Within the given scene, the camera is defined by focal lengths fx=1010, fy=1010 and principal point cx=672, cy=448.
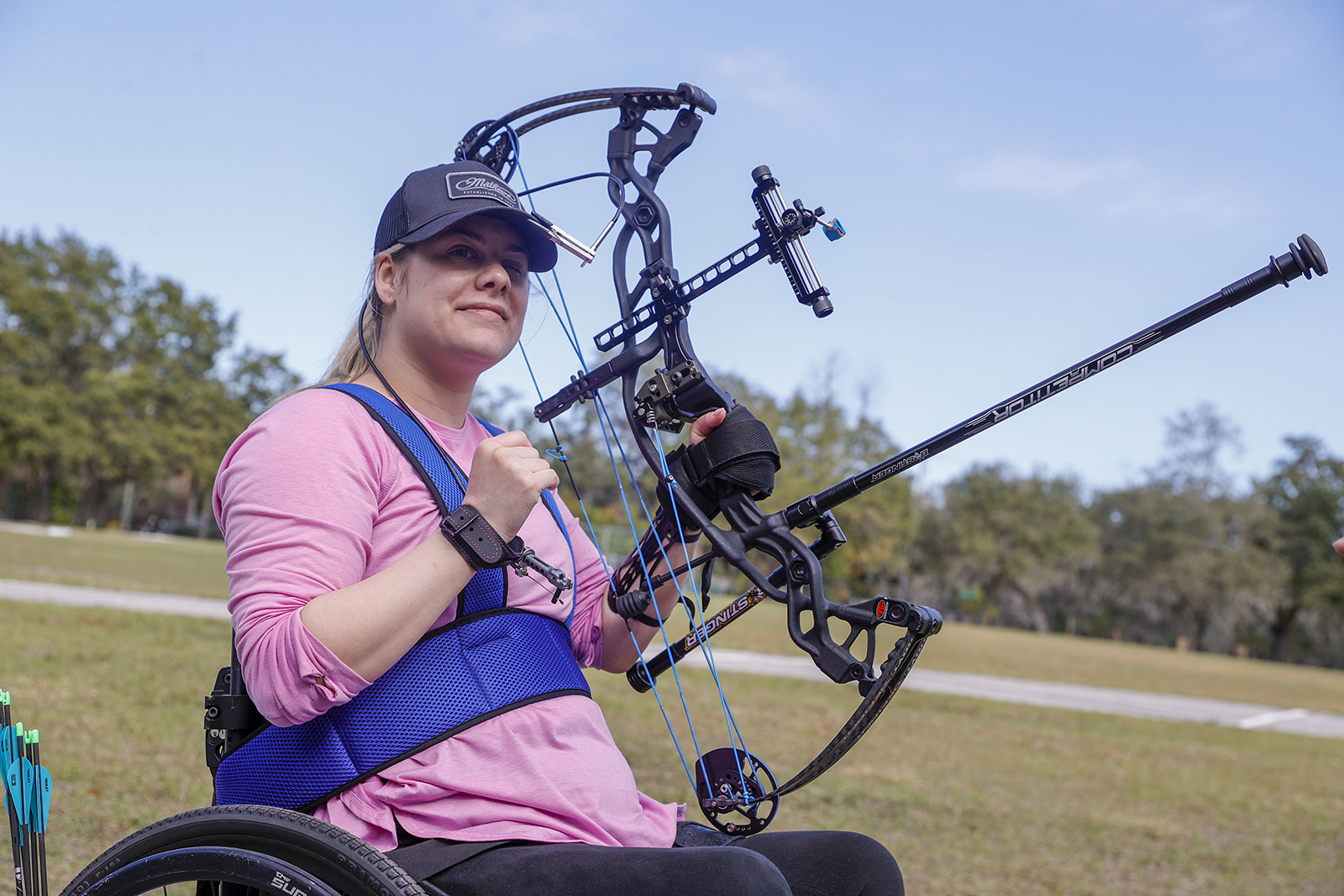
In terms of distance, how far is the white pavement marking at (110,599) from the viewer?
12.4 meters

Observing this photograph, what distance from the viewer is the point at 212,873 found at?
152 centimetres

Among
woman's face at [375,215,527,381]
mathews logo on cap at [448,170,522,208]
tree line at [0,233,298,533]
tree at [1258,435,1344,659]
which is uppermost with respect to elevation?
tree line at [0,233,298,533]

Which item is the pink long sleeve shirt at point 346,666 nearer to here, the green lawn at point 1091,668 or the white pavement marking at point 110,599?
the white pavement marking at point 110,599

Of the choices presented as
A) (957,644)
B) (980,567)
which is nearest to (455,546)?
(957,644)

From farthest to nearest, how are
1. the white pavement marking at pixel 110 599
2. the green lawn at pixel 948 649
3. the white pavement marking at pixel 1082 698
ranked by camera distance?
the green lawn at pixel 948 649
the white pavement marking at pixel 1082 698
the white pavement marking at pixel 110 599

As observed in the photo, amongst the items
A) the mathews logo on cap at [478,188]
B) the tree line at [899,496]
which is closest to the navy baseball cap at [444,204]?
the mathews logo on cap at [478,188]

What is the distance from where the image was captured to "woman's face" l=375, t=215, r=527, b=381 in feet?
6.11

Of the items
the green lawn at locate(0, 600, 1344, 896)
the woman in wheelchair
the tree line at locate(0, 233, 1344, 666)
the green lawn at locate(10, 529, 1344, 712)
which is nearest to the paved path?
the green lawn at locate(10, 529, 1344, 712)

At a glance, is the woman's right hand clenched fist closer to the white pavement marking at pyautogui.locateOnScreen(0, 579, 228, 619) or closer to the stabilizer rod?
the stabilizer rod

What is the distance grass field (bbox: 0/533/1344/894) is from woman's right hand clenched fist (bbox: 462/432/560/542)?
3.44 m

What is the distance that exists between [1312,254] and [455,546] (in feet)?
4.56

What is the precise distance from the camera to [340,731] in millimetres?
1618

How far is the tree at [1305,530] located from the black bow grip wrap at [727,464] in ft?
215

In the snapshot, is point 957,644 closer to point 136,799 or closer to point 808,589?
point 136,799
